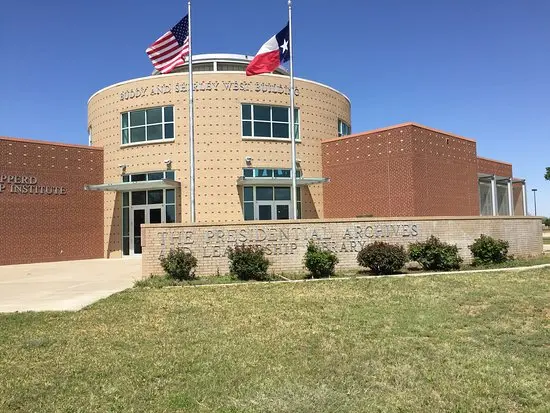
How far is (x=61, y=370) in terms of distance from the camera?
5.71 m

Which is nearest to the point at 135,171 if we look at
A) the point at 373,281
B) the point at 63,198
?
the point at 63,198

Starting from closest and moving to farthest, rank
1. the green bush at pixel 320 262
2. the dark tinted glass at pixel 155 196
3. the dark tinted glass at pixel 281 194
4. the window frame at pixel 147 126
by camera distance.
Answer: the green bush at pixel 320 262 < the window frame at pixel 147 126 < the dark tinted glass at pixel 155 196 < the dark tinted glass at pixel 281 194

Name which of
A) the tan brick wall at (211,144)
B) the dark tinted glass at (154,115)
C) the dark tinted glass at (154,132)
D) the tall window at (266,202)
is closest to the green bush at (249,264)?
the tan brick wall at (211,144)

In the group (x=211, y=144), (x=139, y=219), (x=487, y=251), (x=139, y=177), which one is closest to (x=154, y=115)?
(x=139, y=177)

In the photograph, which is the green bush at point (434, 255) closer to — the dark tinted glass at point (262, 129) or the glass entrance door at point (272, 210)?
the glass entrance door at point (272, 210)

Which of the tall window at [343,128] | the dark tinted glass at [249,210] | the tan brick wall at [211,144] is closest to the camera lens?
the tan brick wall at [211,144]

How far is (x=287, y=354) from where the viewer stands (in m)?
6.23

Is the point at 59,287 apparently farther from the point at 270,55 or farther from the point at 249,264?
the point at 270,55

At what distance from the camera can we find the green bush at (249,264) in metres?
13.5

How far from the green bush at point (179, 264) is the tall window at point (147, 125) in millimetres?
12774

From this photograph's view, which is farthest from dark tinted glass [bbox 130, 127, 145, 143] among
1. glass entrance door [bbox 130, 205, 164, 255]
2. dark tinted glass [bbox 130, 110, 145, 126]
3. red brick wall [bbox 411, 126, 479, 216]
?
red brick wall [bbox 411, 126, 479, 216]

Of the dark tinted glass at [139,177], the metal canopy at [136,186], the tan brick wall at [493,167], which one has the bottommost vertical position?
the metal canopy at [136,186]

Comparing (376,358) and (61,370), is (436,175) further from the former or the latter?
(61,370)

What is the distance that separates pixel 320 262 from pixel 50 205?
16571 millimetres
